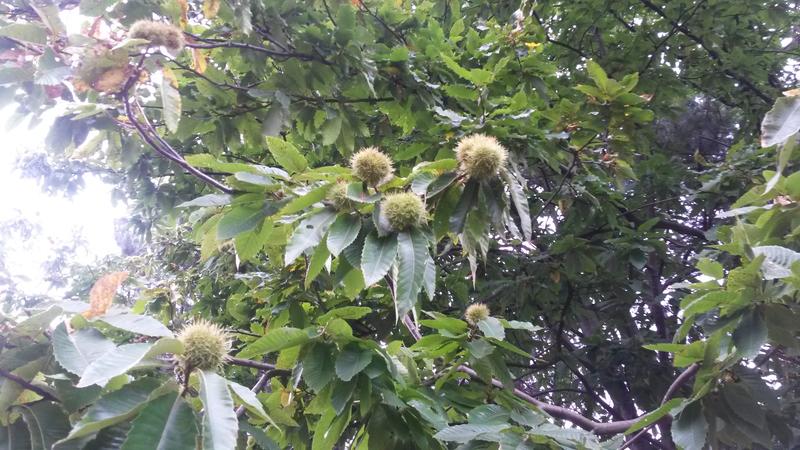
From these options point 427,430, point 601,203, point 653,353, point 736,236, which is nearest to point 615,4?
point 601,203

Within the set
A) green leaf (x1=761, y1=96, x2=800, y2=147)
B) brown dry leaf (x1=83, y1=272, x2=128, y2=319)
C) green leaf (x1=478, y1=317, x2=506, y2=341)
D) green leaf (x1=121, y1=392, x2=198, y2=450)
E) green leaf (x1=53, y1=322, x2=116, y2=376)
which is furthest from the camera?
green leaf (x1=478, y1=317, x2=506, y2=341)

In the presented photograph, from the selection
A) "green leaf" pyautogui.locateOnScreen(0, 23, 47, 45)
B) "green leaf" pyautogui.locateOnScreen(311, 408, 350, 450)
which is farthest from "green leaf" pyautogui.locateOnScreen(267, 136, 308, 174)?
"green leaf" pyautogui.locateOnScreen(0, 23, 47, 45)

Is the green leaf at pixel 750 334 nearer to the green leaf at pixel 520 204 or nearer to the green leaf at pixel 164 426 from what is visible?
the green leaf at pixel 520 204

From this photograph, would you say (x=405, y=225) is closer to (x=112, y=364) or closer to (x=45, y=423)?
(x=112, y=364)

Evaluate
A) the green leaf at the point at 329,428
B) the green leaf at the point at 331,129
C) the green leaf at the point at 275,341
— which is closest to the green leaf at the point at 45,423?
the green leaf at the point at 275,341

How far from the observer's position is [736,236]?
157 centimetres

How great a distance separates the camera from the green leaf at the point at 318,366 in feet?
5.01

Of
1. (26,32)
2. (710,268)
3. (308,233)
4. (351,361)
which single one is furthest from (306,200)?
(710,268)

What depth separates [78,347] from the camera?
1006 millimetres

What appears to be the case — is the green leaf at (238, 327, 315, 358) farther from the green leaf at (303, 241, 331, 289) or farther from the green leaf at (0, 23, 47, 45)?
the green leaf at (0, 23, 47, 45)

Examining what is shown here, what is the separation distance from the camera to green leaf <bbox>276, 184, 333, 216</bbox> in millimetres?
1406

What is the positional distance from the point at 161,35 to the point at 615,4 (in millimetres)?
3066

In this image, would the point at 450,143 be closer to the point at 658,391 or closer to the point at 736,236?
the point at 736,236

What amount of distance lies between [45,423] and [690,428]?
1.58 meters
